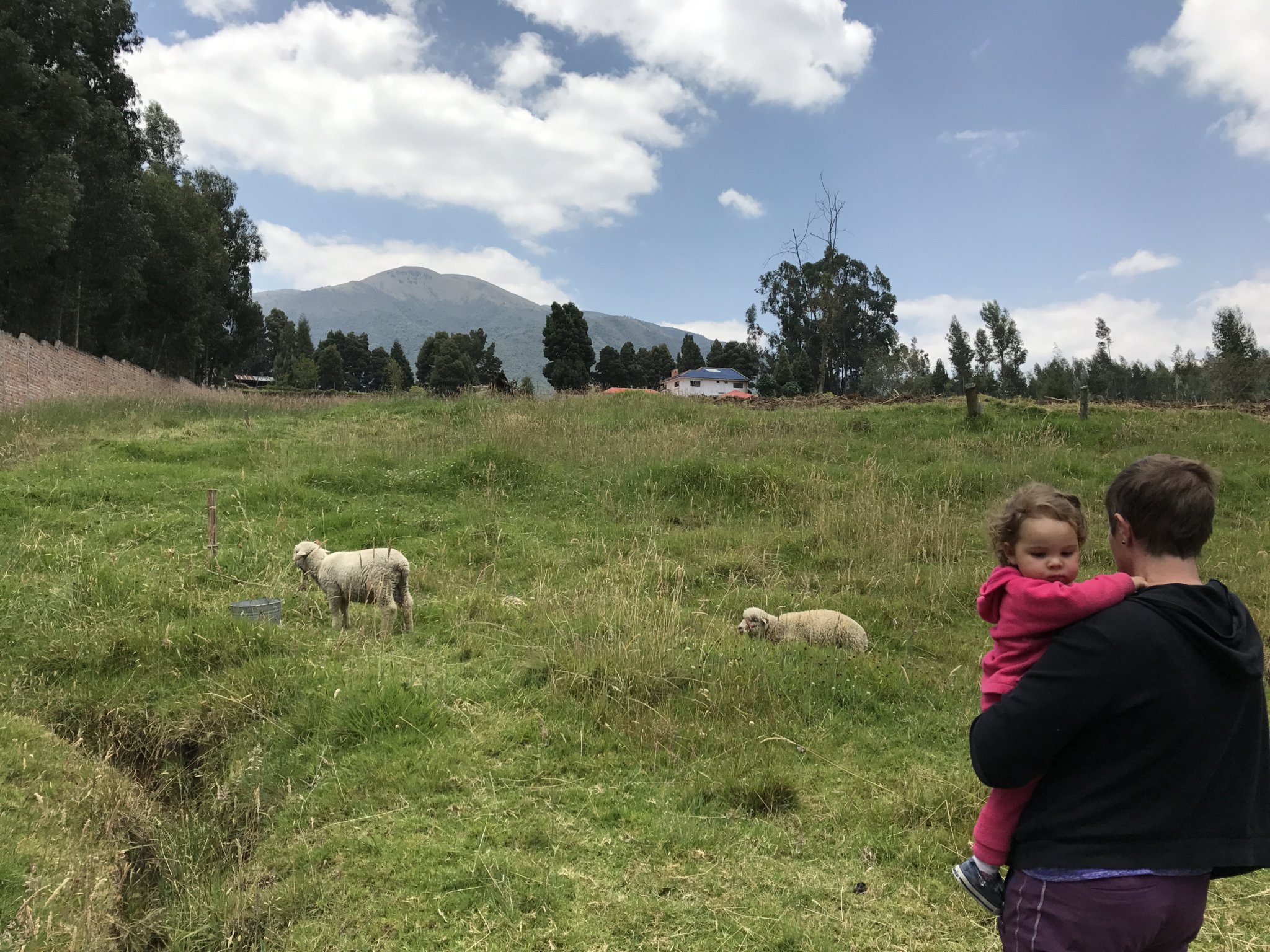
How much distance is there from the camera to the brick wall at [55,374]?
17094mm

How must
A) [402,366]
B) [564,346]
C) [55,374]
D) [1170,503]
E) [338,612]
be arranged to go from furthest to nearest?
[402,366], [564,346], [55,374], [338,612], [1170,503]

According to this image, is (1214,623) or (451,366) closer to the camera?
(1214,623)

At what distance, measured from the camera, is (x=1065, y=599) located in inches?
61.7

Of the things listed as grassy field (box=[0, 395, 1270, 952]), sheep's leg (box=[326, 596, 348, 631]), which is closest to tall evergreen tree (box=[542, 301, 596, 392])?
grassy field (box=[0, 395, 1270, 952])

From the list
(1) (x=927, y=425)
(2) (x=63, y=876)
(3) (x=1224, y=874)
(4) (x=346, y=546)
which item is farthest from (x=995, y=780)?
(1) (x=927, y=425)

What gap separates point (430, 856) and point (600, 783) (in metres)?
0.95

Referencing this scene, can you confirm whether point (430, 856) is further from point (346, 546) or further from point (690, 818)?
point (346, 546)

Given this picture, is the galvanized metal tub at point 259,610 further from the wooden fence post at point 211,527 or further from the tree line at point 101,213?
the tree line at point 101,213

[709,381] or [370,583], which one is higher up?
[709,381]

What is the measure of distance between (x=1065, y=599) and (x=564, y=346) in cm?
5781

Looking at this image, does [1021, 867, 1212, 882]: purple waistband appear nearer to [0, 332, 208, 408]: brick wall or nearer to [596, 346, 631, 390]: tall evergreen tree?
[0, 332, 208, 408]: brick wall

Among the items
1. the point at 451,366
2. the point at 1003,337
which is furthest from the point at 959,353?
the point at 451,366

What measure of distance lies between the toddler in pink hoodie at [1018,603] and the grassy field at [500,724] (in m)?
1.34

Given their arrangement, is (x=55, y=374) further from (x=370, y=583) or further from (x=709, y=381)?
(x=709, y=381)
